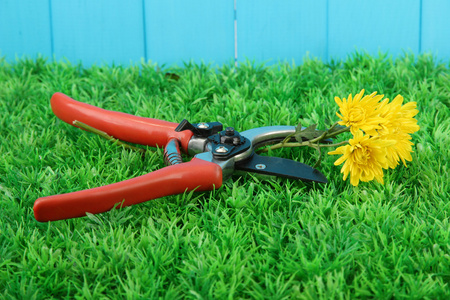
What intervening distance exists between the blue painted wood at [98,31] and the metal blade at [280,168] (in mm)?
1389

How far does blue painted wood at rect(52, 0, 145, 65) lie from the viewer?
2.51m

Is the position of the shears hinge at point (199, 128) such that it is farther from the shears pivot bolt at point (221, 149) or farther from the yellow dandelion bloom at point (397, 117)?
the yellow dandelion bloom at point (397, 117)

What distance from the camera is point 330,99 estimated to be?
75.5 inches

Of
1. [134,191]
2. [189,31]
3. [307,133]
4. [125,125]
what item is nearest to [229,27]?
[189,31]

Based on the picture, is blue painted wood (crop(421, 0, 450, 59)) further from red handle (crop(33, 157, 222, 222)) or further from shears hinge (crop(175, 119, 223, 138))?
red handle (crop(33, 157, 222, 222))

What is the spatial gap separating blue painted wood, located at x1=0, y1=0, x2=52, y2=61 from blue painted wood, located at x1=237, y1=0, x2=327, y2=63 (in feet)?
3.16

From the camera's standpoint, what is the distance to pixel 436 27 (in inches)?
98.6

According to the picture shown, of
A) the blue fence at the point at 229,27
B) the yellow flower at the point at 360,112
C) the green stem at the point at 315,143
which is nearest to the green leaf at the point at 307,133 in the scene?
the green stem at the point at 315,143

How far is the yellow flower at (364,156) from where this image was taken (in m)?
1.23

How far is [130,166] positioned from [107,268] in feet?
1.61

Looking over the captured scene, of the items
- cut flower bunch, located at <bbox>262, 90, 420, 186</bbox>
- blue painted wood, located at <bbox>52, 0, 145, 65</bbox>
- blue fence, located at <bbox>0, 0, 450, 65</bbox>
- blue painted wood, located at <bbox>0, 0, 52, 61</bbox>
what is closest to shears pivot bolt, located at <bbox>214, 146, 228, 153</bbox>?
cut flower bunch, located at <bbox>262, 90, 420, 186</bbox>

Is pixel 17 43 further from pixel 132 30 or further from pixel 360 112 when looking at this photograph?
pixel 360 112

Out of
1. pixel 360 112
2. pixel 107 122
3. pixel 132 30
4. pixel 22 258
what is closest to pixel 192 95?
pixel 107 122

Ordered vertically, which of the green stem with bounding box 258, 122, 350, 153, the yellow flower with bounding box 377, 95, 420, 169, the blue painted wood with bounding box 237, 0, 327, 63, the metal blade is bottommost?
the metal blade
